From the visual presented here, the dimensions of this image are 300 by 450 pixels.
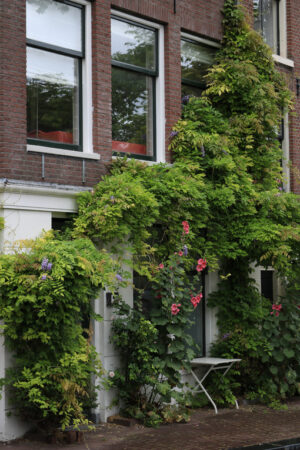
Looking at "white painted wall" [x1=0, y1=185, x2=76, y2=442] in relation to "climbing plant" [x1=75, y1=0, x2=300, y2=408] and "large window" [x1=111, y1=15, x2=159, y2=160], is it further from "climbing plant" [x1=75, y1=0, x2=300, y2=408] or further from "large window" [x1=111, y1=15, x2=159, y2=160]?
"large window" [x1=111, y1=15, x2=159, y2=160]

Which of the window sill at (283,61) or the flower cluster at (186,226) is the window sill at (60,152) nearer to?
the flower cluster at (186,226)

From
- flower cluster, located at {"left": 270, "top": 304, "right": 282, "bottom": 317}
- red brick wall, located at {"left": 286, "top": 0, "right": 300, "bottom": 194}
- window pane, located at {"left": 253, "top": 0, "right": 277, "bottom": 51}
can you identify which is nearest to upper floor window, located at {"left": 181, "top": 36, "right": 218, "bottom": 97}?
window pane, located at {"left": 253, "top": 0, "right": 277, "bottom": 51}

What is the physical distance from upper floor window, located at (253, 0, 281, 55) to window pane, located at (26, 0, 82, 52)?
4.92 meters

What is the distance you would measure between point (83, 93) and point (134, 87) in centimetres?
115

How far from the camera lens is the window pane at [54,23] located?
895 centimetres

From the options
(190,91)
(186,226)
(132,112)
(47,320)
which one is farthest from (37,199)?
(190,91)

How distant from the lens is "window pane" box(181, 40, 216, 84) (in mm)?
11312

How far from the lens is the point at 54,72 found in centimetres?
927

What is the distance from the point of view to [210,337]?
11.1 meters

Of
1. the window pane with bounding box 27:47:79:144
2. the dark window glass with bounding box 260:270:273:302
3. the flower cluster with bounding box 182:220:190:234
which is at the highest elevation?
the window pane with bounding box 27:47:79:144

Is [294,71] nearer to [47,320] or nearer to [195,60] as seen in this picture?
[195,60]

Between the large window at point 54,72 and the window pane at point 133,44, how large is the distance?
2.41ft

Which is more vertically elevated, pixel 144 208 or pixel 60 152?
pixel 60 152

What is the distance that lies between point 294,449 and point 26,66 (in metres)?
5.67
